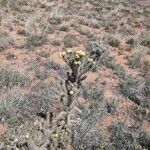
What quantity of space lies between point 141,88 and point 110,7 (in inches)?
498

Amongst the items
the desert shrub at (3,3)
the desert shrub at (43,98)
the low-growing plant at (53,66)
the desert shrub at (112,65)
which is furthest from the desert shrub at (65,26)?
the desert shrub at (43,98)

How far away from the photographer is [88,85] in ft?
36.1

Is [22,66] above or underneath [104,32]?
above

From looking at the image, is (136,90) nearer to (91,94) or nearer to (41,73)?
(91,94)

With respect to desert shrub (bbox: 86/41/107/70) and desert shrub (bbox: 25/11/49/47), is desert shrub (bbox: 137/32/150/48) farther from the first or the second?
desert shrub (bbox: 25/11/49/47)

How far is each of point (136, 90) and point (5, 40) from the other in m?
5.05

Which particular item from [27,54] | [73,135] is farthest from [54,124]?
[27,54]

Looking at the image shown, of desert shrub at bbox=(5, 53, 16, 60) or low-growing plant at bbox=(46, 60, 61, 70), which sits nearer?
low-growing plant at bbox=(46, 60, 61, 70)

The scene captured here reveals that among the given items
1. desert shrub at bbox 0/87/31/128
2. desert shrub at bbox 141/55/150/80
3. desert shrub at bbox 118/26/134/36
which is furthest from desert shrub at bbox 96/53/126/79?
desert shrub at bbox 118/26/134/36

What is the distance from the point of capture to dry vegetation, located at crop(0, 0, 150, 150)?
748cm

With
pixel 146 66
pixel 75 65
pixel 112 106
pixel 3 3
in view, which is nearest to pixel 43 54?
pixel 146 66

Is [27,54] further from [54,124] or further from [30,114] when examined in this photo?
[54,124]

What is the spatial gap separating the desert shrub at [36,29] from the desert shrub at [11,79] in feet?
9.62

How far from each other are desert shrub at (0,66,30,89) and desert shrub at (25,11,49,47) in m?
2.93
